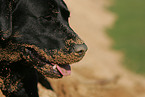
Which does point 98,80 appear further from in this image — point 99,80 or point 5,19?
point 5,19

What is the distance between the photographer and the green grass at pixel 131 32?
1110 centimetres

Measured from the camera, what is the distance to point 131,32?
1477cm

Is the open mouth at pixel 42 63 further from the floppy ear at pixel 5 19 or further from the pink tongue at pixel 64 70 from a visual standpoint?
the floppy ear at pixel 5 19

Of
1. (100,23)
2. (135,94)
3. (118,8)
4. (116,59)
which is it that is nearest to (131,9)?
(118,8)

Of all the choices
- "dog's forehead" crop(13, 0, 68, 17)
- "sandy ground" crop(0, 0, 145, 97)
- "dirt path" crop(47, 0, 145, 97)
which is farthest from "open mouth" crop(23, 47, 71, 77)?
"dirt path" crop(47, 0, 145, 97)

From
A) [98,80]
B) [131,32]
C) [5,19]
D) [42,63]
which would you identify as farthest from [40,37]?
[131,32]

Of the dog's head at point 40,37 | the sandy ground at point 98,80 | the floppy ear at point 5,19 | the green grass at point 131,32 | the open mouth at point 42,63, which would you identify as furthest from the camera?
the green grass at point 131,32

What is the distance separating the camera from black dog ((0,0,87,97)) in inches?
115

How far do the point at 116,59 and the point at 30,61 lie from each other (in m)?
8.46

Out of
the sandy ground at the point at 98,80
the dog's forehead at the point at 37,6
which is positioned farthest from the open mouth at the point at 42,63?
the sandy ground at the point at 98,80

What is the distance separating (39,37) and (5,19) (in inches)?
16.7

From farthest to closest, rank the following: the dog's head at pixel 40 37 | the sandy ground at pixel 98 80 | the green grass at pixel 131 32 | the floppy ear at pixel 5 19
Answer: the green grass at pixel 131 32 → the sandy ground at pixel 98 80 → the dog's head at pixel 40 37 → the floppy ear at pixel 5 19

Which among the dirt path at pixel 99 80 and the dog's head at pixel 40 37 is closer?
the dog's head at pixel 40 37

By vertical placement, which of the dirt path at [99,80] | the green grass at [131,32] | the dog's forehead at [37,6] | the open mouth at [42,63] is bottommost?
the green grass at [131,32]
